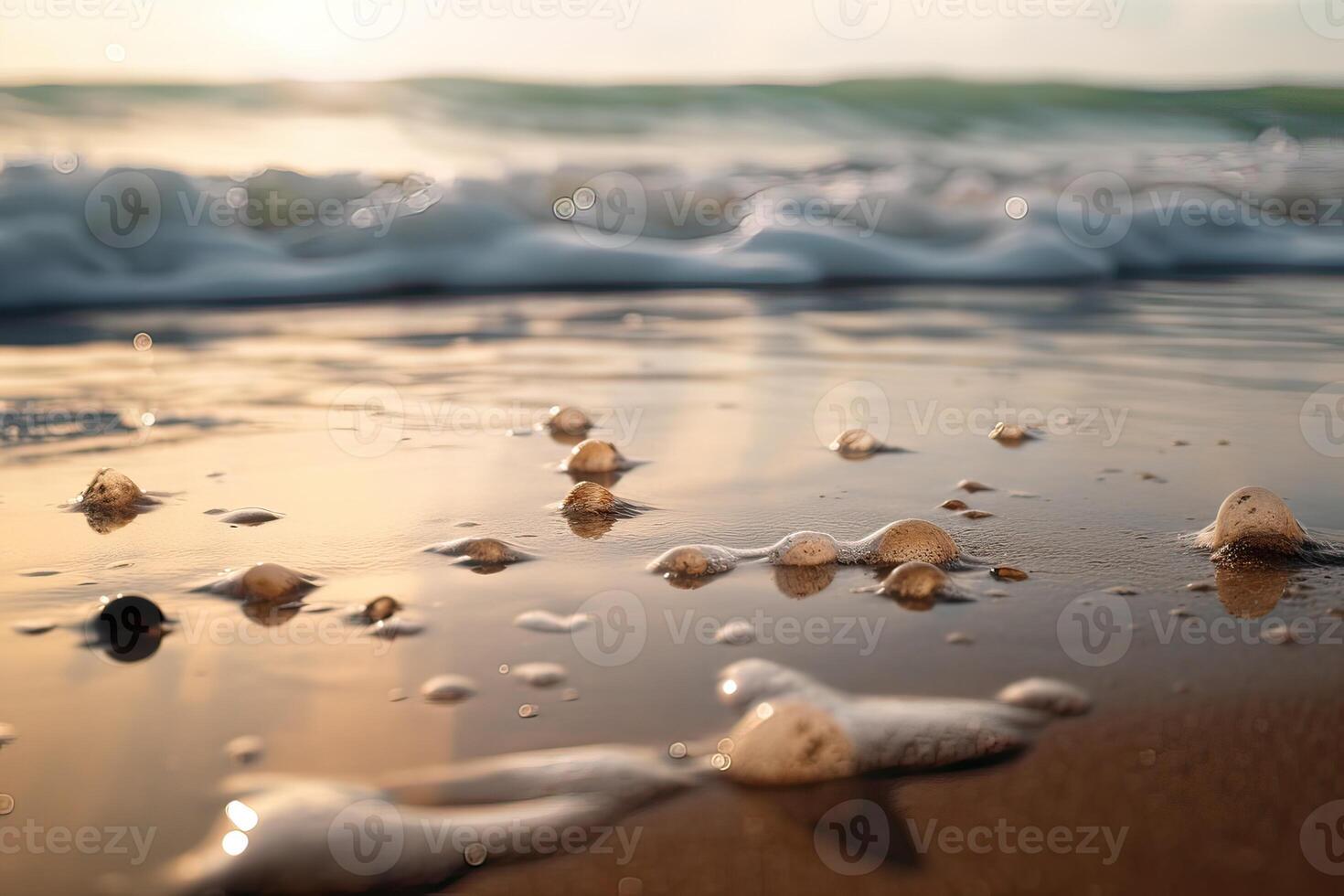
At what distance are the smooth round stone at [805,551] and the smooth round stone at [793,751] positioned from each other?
72 centimetres

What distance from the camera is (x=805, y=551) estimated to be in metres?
2.01

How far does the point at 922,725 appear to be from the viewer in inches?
53.7

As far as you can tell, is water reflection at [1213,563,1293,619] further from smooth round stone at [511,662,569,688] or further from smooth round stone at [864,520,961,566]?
smooth round stone at [511,662,569,688]

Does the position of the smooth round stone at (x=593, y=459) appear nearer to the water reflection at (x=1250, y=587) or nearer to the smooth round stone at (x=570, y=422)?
the smooth round stone at (x=570, y=422)

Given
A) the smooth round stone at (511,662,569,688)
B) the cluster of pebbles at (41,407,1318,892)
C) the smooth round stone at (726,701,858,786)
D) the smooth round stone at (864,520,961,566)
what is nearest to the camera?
the cluster of pebbles at (41,407,1318,892)

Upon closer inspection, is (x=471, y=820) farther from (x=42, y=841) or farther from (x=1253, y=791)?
(x=1253, y=791)

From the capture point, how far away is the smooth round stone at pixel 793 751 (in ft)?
4.09

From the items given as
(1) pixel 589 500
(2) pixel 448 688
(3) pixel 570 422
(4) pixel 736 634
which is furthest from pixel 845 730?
(3) pixel 570 422

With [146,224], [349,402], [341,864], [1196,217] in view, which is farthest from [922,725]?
[1196,217]

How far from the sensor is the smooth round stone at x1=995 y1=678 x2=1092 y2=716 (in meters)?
1.42

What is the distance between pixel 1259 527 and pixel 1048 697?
2.57 feet

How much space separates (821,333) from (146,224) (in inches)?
199

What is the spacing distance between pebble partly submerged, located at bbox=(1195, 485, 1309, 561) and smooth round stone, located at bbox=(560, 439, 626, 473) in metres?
1.37

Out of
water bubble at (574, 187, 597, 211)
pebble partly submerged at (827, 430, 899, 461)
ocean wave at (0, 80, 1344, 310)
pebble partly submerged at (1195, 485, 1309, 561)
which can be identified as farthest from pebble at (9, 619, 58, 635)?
water bubble at (574, 187, 597, 211)
